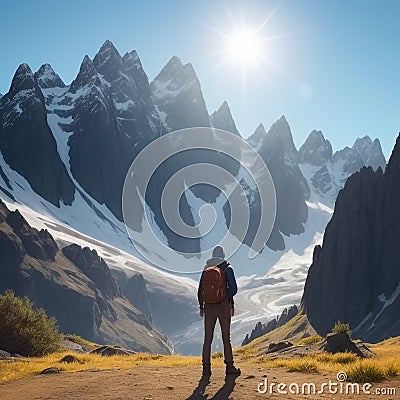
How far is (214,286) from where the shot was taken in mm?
12891

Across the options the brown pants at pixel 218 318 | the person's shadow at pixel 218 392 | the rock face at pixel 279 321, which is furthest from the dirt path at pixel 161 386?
the rock face at pixel 279 321

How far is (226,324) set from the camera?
13.1m

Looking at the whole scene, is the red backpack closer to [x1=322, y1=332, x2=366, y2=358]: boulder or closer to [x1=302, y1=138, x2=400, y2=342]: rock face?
[x1=322, y1=332, x2=366, y2=358]: boulder

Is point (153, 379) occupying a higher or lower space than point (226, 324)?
lower

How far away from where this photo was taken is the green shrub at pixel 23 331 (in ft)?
98.0

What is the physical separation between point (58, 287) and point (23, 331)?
13705 centimetres

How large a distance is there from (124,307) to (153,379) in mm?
193274

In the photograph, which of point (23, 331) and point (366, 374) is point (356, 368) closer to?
point (366, 374)

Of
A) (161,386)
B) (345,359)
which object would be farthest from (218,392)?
(345,359)

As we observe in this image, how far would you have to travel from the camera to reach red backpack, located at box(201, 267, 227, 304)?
12.9 meters

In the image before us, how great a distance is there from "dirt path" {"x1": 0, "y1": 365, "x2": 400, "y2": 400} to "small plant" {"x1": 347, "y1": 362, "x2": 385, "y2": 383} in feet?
1.11

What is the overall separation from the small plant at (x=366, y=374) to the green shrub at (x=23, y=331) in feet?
77.6

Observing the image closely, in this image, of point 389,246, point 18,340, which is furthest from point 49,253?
point 18,340

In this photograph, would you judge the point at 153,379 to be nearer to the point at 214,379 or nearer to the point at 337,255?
the point at 214,379
